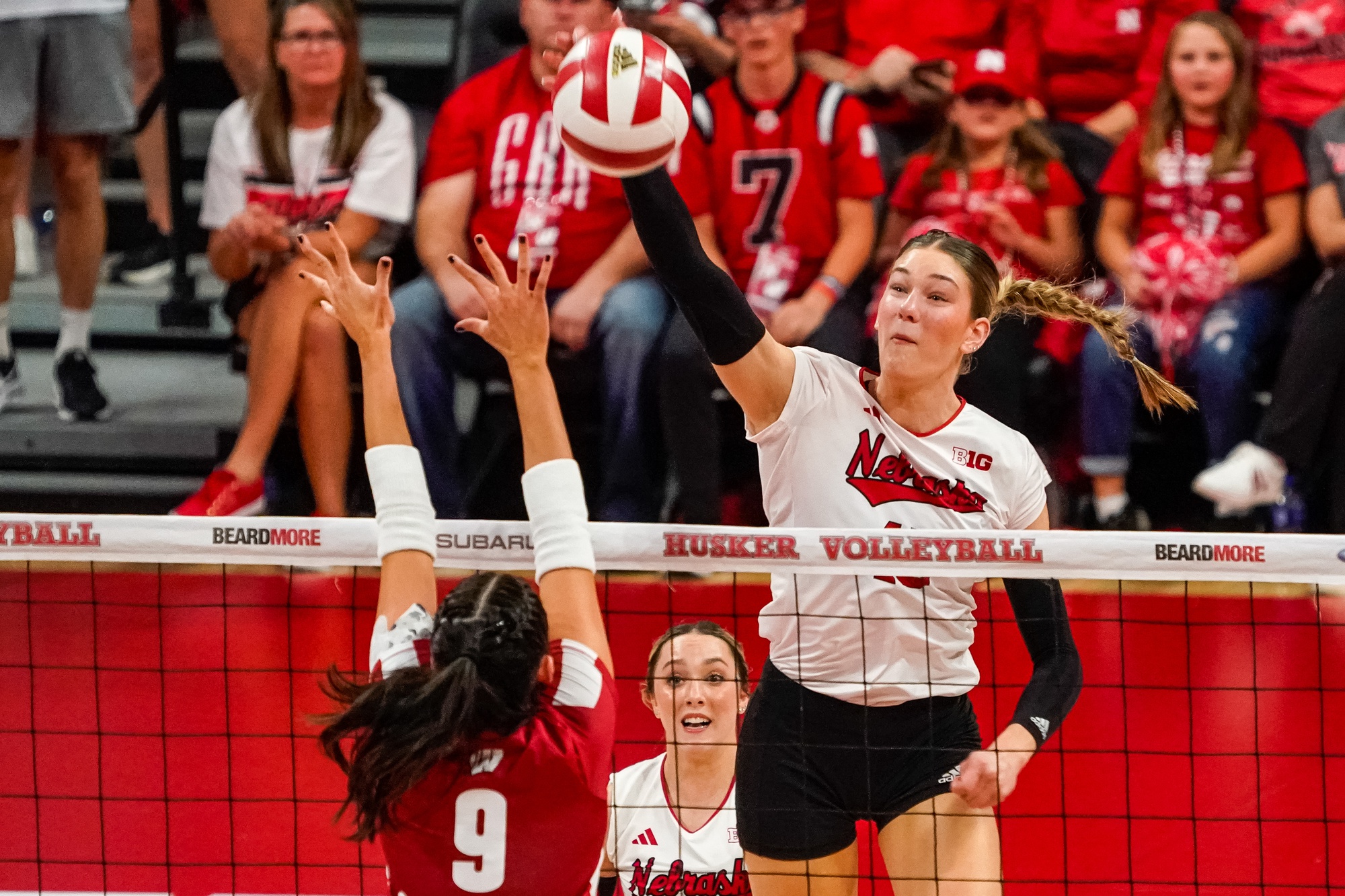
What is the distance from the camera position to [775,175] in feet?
21.6

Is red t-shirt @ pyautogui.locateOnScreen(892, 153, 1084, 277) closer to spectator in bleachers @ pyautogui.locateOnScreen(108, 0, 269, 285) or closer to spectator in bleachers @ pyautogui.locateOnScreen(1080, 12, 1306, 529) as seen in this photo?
spectator in bleachers @ pyautogui.locateOnScreen(1080, 12, 1306, 529)

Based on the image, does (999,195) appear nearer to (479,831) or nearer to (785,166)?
(785,166)

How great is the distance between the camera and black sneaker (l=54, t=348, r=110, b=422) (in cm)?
725

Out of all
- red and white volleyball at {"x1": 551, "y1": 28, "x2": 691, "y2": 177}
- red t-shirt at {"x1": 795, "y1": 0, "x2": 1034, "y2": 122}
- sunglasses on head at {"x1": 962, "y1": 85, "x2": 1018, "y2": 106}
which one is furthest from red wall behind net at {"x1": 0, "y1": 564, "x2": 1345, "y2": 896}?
red t-shirt at {"x1": 795, "y1": 0, "x2": 1034, "y2": 122}

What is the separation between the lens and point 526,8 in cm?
665

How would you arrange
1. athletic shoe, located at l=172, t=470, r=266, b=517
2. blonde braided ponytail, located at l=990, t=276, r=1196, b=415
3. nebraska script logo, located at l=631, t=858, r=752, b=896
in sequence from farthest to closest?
1. athletic shoe, located at l=172, t=470, r=266, b=517
2. nebraska script logo, located at l=631, t=858, r=752, b=896
3. blonde braided ponytail, located at l=990, t=276, r=1196, b=415

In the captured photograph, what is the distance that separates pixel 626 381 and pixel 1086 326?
207cm

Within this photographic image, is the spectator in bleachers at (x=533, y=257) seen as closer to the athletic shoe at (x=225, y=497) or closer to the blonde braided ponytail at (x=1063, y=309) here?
the athletic shoe at (x=225, y=497)

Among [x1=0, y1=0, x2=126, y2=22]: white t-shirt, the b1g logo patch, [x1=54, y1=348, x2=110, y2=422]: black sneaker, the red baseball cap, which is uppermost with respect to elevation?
[x1=0, y1=0, x2=126, y2=22]: white t-shirt

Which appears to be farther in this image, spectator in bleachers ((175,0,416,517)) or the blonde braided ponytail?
spectator in bleachers ((175,0,416,517))

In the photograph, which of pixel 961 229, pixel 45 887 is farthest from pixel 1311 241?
pixel 45 887

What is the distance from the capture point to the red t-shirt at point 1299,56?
654cm

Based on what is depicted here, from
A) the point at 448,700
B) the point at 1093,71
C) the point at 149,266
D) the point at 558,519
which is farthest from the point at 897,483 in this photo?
the point at 149,266

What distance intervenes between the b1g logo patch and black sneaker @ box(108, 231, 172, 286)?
6.09 m
